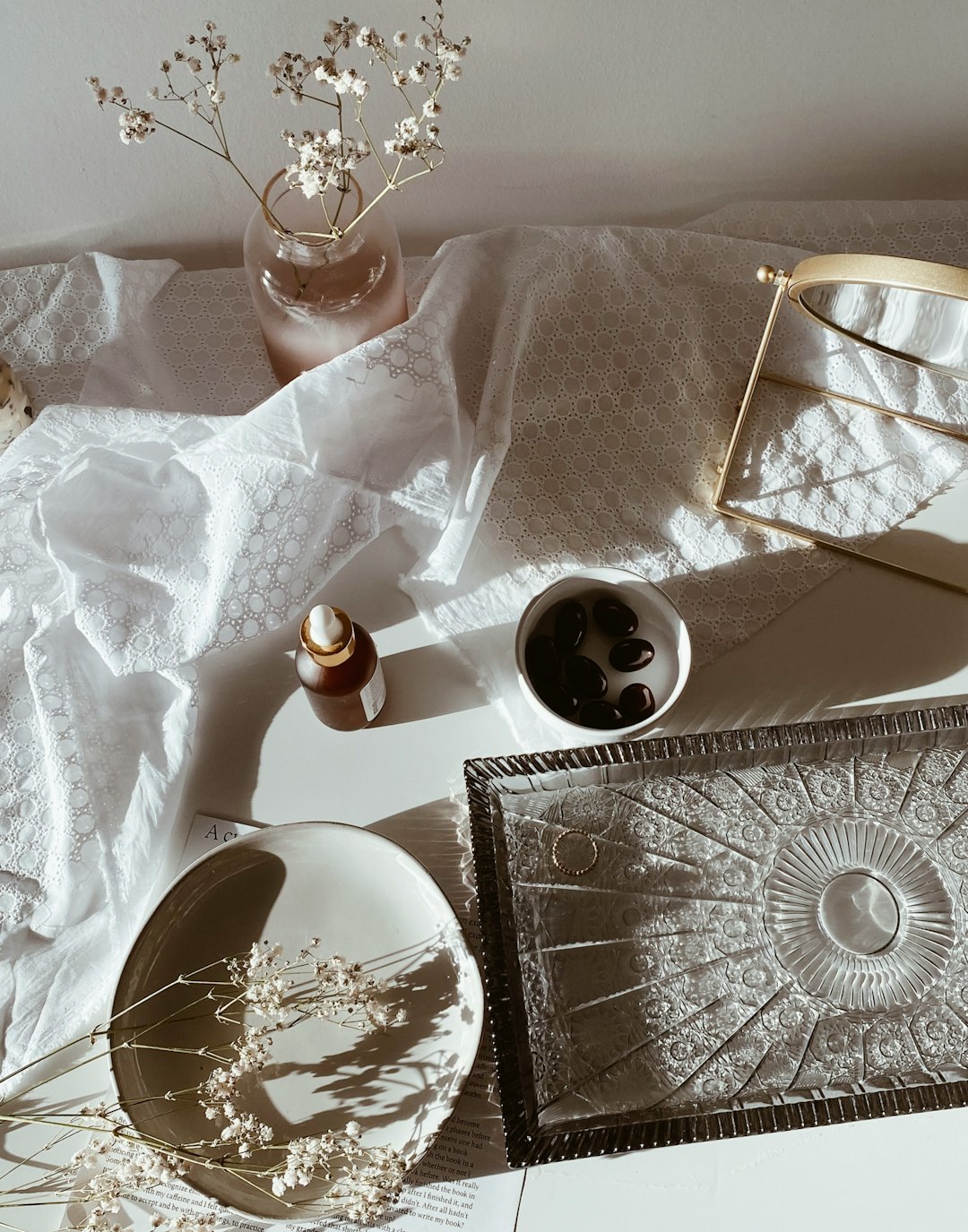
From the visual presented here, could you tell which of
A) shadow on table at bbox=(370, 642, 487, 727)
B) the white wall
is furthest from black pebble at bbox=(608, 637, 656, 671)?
the white wall

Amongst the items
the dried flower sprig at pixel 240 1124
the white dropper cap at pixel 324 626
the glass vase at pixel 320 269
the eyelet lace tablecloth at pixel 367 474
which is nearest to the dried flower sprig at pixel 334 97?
the glass vase at pixel 320 269

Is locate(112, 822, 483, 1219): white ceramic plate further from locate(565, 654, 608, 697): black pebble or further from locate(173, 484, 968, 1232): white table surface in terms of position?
locate(565, 654, 608, 697): black pebble

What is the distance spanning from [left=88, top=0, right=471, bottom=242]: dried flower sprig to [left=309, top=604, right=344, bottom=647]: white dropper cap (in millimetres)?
264

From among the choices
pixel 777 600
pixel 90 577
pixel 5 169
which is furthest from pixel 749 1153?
pixel 5 169

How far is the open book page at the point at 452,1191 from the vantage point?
70 centimetres

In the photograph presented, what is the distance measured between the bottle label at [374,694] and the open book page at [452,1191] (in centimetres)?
25

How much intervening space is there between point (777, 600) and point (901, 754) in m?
0.15

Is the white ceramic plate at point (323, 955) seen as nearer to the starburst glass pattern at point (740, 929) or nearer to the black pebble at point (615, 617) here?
the starburst glass pattern at point (740, 929)

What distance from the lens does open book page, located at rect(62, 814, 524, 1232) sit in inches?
27.6

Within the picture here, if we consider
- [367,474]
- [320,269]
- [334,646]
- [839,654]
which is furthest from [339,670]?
[839,654]

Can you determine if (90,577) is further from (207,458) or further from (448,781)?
(448,781)

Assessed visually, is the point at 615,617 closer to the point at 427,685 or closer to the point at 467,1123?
the point at 427,685

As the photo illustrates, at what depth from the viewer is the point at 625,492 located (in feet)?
2.83

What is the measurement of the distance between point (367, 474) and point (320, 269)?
0.50 feet
